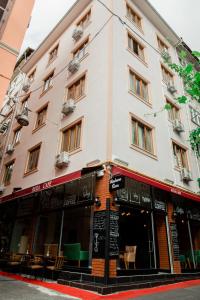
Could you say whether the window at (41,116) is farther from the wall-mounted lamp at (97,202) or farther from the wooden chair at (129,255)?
the wooden chair at (129,255)

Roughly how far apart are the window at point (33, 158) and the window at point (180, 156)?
8.23 m

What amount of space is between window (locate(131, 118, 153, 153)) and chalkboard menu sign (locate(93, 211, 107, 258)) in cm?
397

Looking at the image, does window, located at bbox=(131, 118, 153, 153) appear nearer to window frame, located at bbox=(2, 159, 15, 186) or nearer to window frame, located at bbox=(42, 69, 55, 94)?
window frame, located at bbox=(42, 69, 55, 94)

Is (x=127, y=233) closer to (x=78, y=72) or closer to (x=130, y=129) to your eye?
(x=130, y=129)

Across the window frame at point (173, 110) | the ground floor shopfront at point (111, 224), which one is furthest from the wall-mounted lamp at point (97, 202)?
the window frame at point (173, 110)

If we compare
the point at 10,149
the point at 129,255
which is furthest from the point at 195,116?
the point at 10,149

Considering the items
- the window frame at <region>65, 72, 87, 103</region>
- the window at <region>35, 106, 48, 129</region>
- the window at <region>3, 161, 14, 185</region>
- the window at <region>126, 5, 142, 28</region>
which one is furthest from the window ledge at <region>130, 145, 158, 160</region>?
the window at <region>126, 5, 142, 28</region>

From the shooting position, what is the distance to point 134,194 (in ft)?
31.0

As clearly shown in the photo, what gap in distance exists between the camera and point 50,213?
1089 centimetres

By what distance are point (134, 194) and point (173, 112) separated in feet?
27.2

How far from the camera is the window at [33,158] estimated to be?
13745 mm

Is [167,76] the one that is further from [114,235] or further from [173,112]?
[114,235]

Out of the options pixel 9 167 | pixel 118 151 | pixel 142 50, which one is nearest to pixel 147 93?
pixel 142 50

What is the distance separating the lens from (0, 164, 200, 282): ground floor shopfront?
26.0ft
